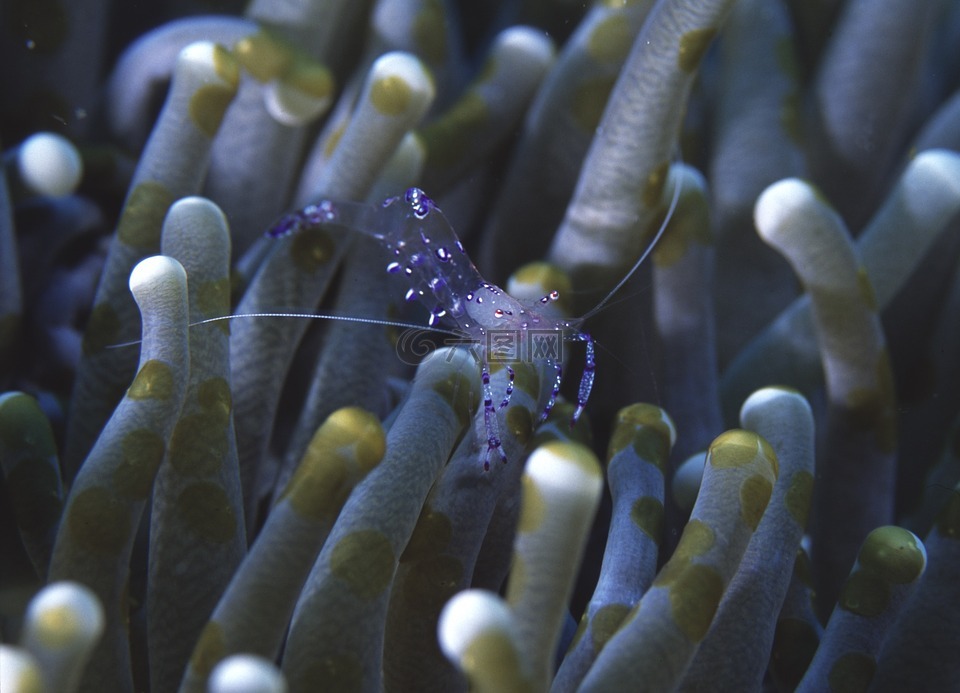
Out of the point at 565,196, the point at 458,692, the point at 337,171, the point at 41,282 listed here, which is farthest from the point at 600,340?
the point at 41,282

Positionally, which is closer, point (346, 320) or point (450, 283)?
point (346, 320)

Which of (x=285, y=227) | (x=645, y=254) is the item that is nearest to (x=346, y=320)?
(x=285, y=227)

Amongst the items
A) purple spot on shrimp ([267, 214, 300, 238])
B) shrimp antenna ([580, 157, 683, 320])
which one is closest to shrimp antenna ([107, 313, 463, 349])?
purple spot on shrimp ([267, 214, 300, 238])

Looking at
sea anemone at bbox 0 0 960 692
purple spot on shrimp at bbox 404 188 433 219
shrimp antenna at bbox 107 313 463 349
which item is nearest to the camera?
sea anemone at bbox 0 0 960 692

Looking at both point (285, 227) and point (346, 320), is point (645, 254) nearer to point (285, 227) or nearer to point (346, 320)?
point (346, 320)

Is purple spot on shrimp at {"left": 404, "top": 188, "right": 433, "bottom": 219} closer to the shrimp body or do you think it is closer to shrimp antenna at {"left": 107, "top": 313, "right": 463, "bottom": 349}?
the shrimp body

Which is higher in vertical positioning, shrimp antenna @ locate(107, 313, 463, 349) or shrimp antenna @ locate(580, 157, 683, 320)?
shrimp antenna @ locate(580, 157, 683, 320)

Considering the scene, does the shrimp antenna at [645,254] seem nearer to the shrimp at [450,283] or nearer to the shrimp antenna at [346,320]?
the shrimp at [450,283]

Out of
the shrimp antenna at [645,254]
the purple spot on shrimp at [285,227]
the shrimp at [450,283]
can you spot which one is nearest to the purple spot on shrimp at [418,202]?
the shrimp at [450,283]

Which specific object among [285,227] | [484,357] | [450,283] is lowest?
[484,357]
